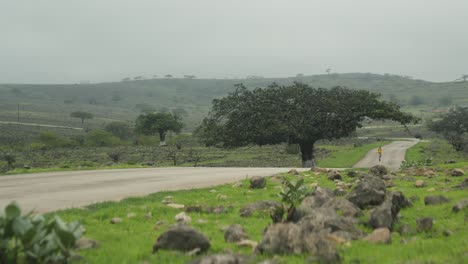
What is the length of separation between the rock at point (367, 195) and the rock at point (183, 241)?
500cm

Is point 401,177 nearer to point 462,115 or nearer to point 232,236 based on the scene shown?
point 232,236

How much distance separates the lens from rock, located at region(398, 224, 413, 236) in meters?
7.89

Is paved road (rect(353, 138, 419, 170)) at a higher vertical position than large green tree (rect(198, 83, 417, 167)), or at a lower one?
lower

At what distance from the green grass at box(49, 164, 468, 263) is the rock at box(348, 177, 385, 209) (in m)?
0.64

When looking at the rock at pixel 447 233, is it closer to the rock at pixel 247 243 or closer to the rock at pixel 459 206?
the rock at pixel 459 206

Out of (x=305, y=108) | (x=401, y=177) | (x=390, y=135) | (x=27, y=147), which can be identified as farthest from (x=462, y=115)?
(x=27, y=147)

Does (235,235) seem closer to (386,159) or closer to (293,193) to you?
(293,193)

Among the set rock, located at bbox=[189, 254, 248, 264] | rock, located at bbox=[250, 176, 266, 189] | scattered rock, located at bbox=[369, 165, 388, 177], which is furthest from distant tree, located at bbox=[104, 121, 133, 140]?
rock, located at bbox=[189, 254, 248, 264]

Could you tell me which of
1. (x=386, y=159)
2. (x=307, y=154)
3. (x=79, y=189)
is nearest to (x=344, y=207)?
(x=79, y=189)

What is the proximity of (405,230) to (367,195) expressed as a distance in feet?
8.46

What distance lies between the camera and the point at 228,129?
35.4 m

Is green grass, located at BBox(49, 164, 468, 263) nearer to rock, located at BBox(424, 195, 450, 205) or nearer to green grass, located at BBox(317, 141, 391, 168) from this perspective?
rock, located at BBox(424, 195, 450, 205)

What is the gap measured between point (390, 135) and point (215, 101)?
9390 cm

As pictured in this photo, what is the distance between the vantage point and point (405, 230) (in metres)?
7.93
